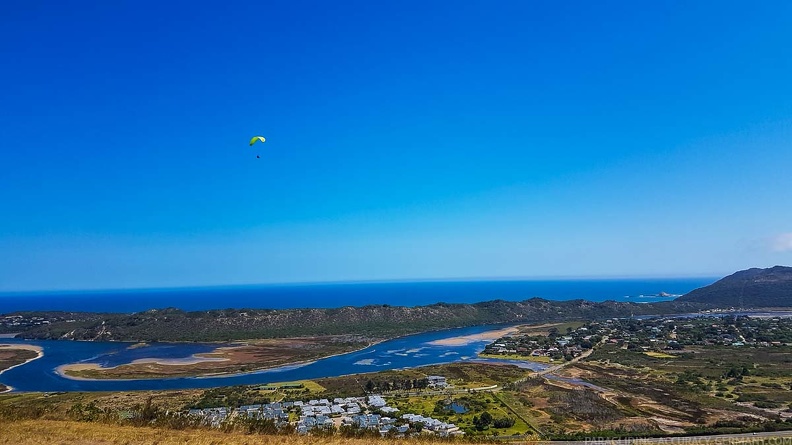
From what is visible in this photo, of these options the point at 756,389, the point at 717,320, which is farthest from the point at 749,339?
the point at 756,389

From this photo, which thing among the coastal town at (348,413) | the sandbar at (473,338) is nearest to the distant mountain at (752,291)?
the sandbar at (473,338)

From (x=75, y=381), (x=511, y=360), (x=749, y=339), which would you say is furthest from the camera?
(x=749, y=339)

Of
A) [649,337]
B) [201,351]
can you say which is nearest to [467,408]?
[649,337]

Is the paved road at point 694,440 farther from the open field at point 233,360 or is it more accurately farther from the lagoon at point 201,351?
the open field at point 233,360

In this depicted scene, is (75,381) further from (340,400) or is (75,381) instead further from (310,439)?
(310,439)

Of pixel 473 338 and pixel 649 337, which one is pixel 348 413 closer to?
pixel 473 338
